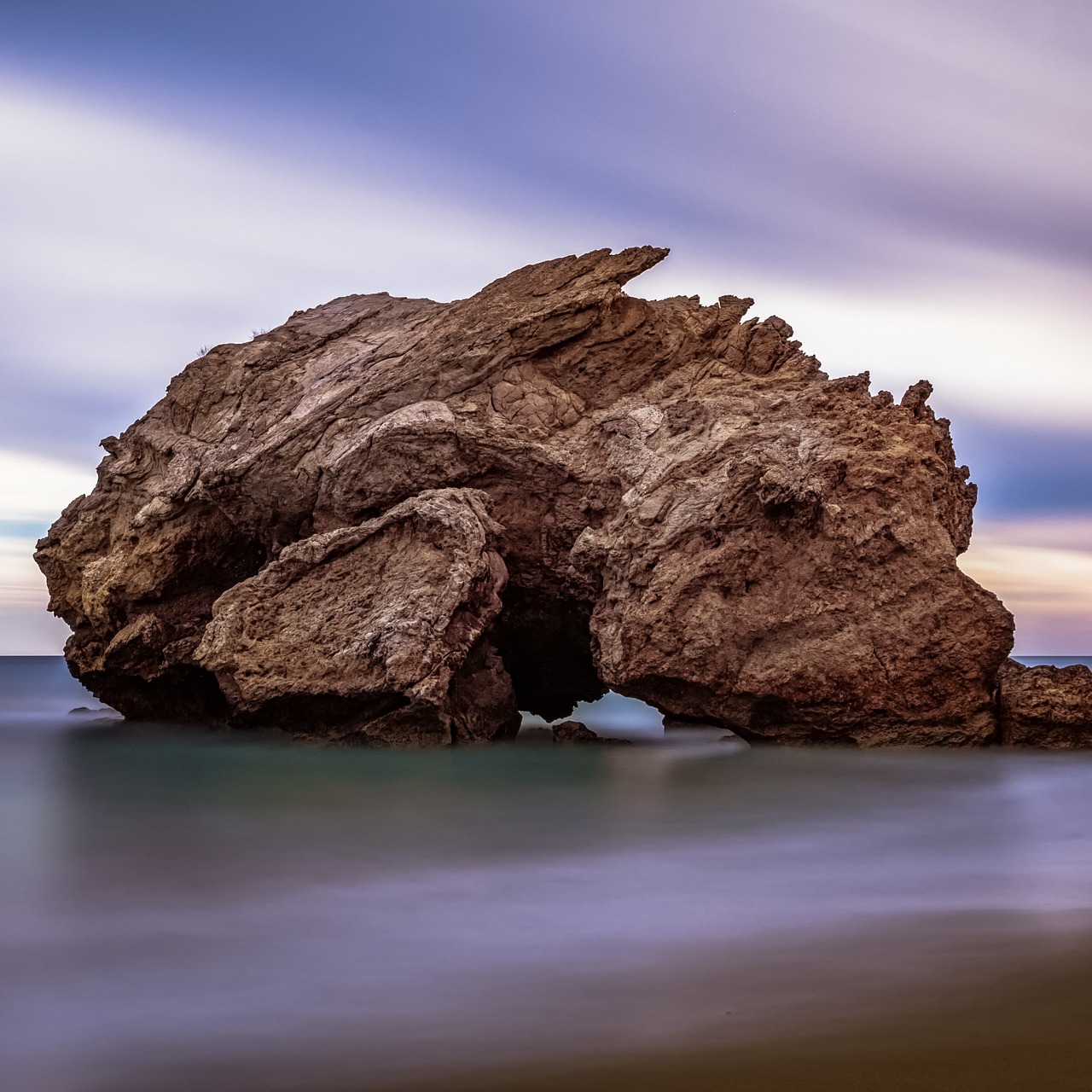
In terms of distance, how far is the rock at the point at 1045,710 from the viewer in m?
13.3

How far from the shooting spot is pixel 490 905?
7316 millimetres

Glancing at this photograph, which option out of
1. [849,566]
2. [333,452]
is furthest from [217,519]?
[849,566]

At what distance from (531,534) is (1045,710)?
5.85 meters

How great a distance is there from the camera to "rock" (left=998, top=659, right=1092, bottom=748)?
13316mm

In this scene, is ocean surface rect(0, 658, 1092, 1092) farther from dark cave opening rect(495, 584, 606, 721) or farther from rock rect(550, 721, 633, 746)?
dark cave opening rect(495, 584, 606, 721)

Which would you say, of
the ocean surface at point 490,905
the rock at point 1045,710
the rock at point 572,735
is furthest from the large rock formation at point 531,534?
the ocean surface at point 490,905

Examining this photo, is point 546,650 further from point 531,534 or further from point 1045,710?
point 1045,710

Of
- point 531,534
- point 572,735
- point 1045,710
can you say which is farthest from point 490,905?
point 572,735

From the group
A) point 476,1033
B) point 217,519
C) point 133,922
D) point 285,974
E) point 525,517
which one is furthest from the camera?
point 217,519

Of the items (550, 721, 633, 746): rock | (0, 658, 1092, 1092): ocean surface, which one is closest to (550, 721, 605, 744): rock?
(550, 721, 633, 746): rock

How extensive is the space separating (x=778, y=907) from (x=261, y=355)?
1289 cm

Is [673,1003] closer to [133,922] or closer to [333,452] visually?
[133,922]

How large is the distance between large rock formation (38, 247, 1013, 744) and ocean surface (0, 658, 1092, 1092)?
0.97 metres

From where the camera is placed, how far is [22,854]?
29.5 feet
